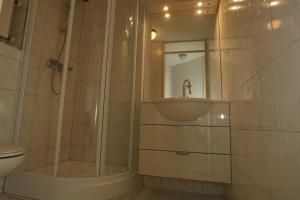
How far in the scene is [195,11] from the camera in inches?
73.0

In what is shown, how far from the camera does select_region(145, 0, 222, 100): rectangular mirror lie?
174 cm

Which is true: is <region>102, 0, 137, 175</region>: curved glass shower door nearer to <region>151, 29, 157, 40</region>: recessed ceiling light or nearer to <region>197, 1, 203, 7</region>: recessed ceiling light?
<region>151, 29, 157, 40</region>: recessed ceiling light

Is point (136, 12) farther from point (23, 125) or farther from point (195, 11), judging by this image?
point (23, 125)

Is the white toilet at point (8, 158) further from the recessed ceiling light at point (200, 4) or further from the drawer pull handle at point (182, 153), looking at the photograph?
the recessed ceiling light at point (200, 4)

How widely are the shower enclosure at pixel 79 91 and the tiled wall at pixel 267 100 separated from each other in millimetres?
869

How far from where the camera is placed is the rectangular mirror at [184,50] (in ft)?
5.72

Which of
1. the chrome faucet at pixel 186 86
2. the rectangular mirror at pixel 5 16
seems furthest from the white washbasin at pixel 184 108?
the rectangular mirror at pixel 5 16

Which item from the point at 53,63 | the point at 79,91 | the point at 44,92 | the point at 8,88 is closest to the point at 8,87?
the point at 8,88

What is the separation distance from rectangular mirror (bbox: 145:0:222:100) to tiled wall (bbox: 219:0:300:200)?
67 cm

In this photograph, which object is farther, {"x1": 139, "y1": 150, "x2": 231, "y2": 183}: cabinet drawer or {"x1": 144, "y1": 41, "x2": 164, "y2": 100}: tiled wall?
{"x1": 144, "y1": 41, "x2": 164, "y2": 100}: tiled wall

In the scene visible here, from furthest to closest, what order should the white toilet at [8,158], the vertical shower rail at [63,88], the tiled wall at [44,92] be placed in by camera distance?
the tiled wall at [44,92]
the vertical shower rail at [63,88]
the white toilet at [8,158]

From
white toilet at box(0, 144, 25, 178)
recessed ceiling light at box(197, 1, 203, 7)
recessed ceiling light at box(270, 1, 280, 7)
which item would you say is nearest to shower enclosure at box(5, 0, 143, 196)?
white toilet at box(0, 144, 25, 178)

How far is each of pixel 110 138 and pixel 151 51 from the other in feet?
3.48

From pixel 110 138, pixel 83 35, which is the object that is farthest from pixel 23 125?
pixel 83 35
